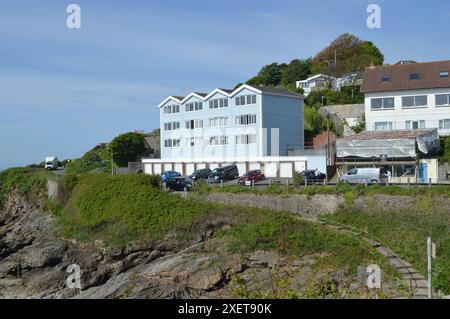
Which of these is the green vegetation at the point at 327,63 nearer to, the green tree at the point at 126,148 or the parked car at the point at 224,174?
the green tree at the point at 126,148

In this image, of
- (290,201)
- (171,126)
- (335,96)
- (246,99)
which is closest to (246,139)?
(246,99)

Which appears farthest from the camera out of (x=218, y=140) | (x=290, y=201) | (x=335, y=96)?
(x=335, y=96)

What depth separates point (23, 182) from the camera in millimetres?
48062

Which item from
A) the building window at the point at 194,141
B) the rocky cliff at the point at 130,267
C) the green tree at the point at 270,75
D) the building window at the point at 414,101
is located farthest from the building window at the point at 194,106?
the green tree at the point at 270,75

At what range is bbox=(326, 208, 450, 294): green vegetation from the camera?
23000mm

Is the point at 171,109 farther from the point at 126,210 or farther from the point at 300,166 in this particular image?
the point at 126,210

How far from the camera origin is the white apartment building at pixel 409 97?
146ft

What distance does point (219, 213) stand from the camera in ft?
101

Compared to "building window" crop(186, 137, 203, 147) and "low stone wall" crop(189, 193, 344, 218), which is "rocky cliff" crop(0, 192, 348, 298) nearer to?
"low stone wall" crop(189, 193, 344, 218)

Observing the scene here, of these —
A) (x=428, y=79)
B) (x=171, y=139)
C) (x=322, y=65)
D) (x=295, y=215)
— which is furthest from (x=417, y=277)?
(x=322, y=65)

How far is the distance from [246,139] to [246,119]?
1945 millimetres

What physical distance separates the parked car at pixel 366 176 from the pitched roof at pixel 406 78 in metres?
14.4
